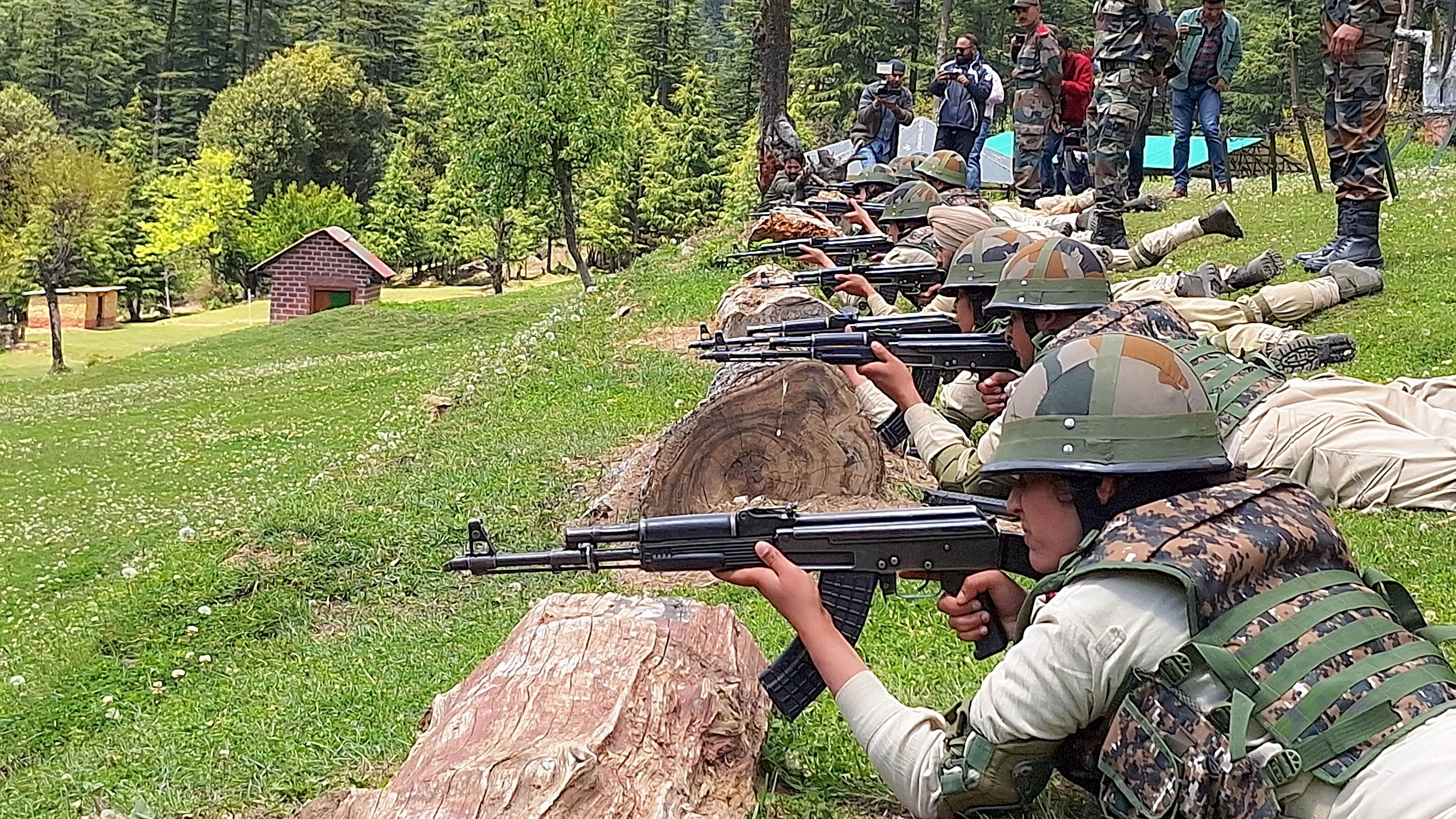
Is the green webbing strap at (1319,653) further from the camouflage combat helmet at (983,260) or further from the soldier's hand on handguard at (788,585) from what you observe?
the camouflage combat helmet at (983,260)

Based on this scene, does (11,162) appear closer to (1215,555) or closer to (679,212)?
(679,212)

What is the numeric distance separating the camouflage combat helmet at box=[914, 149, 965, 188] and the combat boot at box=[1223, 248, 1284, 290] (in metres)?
3.69

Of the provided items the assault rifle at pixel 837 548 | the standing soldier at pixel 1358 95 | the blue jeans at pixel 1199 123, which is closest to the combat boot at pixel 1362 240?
the standing soldier at pixel 1358 95

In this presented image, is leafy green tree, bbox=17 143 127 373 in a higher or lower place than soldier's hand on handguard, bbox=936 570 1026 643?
higher

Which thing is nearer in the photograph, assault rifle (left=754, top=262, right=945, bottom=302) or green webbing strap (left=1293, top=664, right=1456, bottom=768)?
green webbing strap (left=1293, top=664, right=1456, bottom=768)

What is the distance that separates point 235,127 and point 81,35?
18.4m

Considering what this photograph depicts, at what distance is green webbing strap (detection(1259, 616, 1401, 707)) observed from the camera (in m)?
2.52

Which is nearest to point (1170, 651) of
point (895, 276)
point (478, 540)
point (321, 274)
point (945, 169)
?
point (478, 540)

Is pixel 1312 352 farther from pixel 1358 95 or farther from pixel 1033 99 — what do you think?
pixel 1033 99

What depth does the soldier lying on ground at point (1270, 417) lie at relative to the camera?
570cm

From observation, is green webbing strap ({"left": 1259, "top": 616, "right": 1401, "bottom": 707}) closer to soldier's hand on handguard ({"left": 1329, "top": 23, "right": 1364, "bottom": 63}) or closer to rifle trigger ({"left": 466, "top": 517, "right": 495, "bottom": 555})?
rifle trigger ({"left": 466, "top": 517, "right": 495, "bottom": 555})

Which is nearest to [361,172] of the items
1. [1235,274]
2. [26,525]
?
[26,525]

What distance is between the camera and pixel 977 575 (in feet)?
11.1

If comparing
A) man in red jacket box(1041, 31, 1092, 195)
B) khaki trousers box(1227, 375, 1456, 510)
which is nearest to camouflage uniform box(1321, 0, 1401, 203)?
khaki trousers box(1227, 375, 1456, 510)
